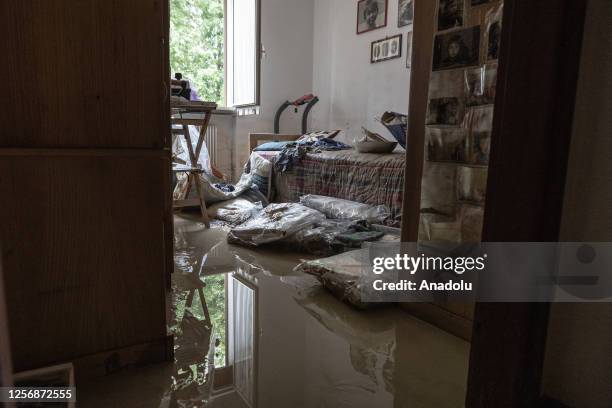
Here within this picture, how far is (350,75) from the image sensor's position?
16.7 feet

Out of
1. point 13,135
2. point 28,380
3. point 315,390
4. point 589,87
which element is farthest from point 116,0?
point 315,390

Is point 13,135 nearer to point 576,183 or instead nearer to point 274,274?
point 576,183

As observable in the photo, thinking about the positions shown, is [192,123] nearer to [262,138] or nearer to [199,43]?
[262,138]

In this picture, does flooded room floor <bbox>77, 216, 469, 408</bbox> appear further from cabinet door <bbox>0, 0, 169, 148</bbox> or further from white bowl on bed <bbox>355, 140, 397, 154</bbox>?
white bowl on bed <bbox>355, 140, 397, 154</bbox>

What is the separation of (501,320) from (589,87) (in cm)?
33

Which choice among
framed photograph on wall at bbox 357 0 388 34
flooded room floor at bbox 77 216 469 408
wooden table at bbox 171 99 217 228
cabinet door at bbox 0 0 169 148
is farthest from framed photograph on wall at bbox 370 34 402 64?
cabinet door at bbox 0 0 169 148

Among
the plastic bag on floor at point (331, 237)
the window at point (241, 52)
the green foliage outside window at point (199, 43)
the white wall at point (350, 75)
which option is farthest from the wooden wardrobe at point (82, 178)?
the green foliage outside window at point (199, 43)

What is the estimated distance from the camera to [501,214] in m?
0.54

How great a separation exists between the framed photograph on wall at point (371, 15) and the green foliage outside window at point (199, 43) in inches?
83.2

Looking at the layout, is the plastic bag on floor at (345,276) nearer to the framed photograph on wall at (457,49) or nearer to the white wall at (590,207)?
the framed photograph on wall at (457,49)

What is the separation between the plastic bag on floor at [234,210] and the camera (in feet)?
10.5

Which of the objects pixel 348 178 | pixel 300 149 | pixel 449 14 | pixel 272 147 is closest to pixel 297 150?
pixel 300 149

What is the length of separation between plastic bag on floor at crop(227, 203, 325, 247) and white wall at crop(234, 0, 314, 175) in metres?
2.78

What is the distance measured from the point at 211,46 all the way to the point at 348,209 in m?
4.43
